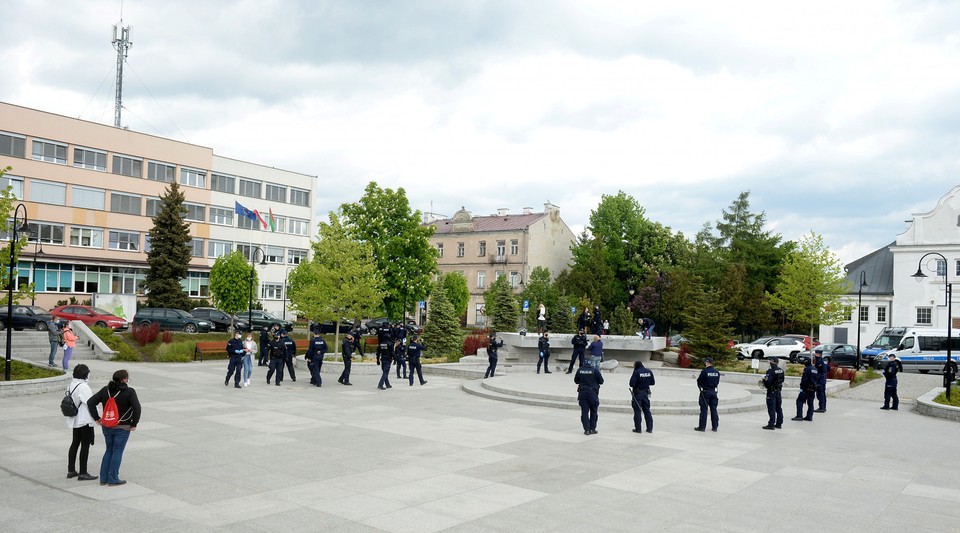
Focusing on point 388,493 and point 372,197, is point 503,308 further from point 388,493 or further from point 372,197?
point 388,493

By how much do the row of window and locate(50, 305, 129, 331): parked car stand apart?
18611mm

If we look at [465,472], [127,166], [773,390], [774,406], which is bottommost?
[465,472]

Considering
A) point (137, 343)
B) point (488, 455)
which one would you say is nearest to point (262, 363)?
point (137, 343)

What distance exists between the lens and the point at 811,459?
43.3 feet

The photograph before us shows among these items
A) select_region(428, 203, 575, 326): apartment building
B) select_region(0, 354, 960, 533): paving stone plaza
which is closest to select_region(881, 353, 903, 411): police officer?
select_region(0, 354, 960, 533): paving stone plaza

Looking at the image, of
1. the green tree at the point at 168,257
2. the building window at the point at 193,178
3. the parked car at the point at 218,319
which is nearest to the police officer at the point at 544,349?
the parked car at the point at 218,319

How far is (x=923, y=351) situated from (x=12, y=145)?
200ft

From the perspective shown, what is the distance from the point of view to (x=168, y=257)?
1978 inches

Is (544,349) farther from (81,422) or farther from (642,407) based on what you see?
(81,422)

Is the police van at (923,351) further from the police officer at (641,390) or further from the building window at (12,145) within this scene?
the building window at (12,145)

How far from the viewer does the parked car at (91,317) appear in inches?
1522

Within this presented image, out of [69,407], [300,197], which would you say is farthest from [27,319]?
[300,197]

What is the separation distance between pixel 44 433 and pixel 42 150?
47591mm

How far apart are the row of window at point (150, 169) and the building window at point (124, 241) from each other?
16.1ft
